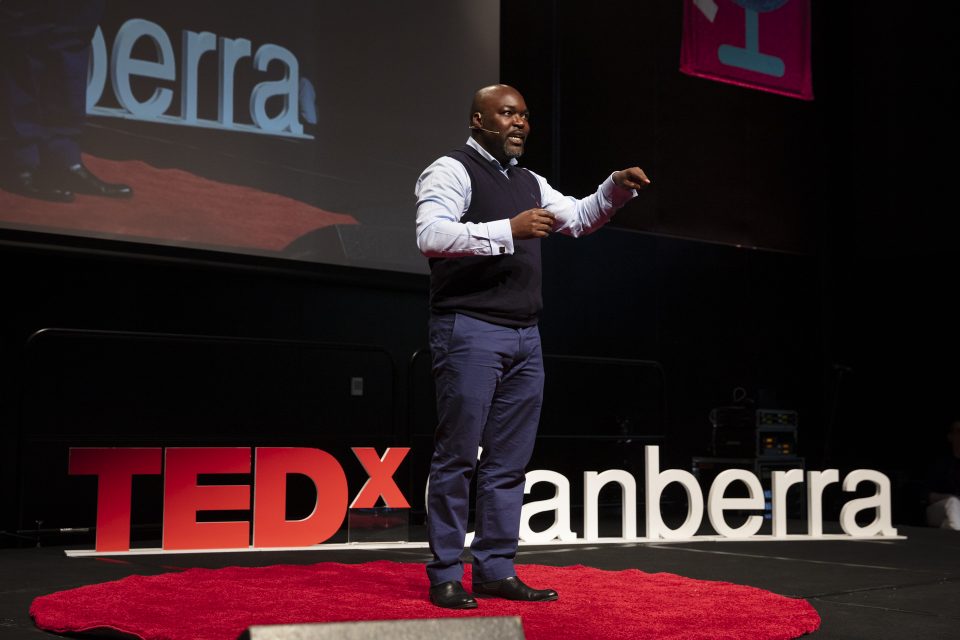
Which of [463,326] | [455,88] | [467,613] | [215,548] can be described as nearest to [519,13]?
[455,88]

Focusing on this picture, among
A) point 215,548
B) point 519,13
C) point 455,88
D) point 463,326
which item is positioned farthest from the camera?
point 519,13

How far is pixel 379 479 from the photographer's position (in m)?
4.70

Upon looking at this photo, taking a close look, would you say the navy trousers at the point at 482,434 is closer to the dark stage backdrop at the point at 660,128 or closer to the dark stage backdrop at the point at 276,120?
the dark stage backdrop at the point at 276,120

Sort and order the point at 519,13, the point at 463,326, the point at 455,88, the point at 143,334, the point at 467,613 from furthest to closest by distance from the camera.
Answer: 1. the point at 519,13
2. the point at 455,88
3. the point at 143,334
4. the point at 463,326
5. the point at 467,613

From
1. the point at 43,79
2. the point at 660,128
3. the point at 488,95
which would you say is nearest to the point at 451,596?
the point at 488,95

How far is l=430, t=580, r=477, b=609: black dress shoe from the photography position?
8.61 feet

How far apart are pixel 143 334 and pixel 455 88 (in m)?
2.46

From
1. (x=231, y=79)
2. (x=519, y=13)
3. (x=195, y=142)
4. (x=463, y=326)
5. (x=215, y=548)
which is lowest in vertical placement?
(x=215, y=548)

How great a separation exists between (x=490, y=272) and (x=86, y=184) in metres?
2.93

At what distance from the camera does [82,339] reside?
17.4 ft

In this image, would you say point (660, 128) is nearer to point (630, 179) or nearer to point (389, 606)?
point (630, 179)

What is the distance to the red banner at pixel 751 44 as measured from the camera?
7316mm

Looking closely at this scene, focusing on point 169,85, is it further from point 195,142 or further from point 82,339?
point 82,339

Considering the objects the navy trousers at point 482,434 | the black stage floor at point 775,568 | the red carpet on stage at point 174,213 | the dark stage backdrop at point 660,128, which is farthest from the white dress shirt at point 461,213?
the dark stage backdrop at point 660,128
